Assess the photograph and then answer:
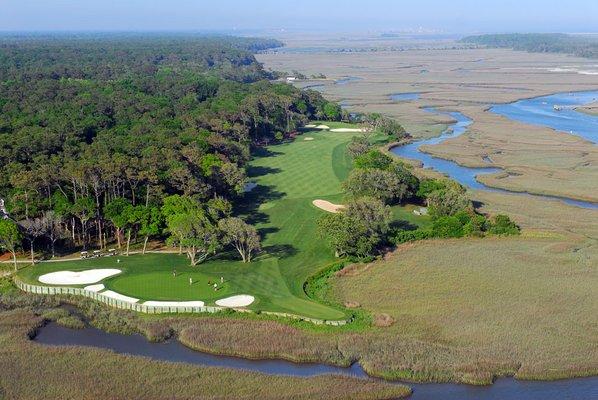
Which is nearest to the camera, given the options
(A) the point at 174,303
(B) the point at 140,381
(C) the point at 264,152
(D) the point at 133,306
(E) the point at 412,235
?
(B) the point at 140,381

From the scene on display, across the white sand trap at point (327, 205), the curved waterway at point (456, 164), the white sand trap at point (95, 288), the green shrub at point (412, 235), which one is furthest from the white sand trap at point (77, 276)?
the curved waterway at point (456, 164)

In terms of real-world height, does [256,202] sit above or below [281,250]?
above

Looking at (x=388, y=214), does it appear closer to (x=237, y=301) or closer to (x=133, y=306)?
(x=237, y=301)

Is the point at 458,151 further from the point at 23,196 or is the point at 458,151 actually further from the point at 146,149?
the point at 23,196

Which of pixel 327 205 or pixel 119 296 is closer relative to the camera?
pixel 119 296

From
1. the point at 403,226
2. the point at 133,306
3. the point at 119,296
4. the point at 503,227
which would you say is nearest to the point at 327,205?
the point at 403,226

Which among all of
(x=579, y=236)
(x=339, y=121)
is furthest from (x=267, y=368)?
(x=339, y=121)
